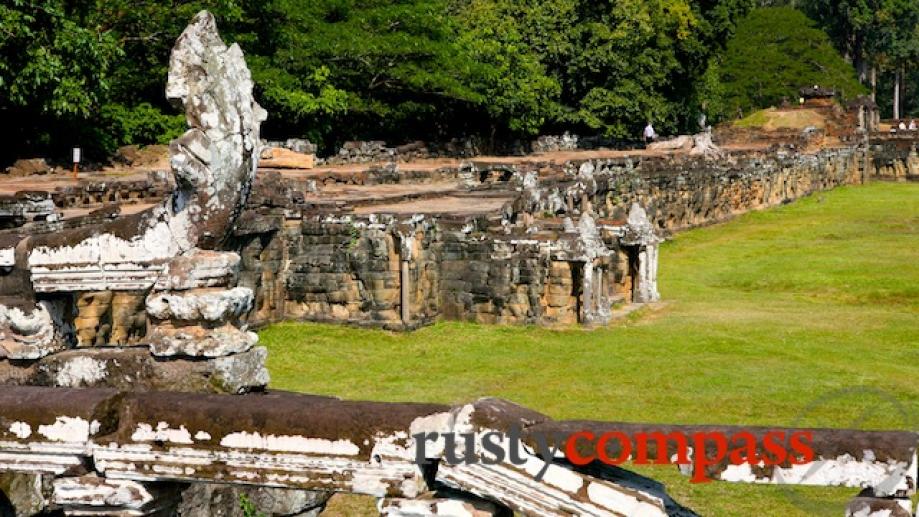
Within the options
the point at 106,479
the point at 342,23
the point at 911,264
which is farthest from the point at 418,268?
the point at 342,23

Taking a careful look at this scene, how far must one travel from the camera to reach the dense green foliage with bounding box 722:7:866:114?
247ft

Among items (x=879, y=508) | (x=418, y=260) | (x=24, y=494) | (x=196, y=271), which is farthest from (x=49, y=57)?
(x=879, y=508)

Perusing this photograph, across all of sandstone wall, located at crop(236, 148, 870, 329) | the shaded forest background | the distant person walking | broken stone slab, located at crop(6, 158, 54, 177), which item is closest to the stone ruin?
sandstone wall, located at crop(236, 148, 870, 329)

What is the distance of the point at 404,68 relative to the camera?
42812 millimetres

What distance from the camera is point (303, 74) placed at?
40.5 meters

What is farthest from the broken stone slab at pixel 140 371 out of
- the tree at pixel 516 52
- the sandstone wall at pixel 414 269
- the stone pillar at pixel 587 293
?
the tree at pixel 516 52

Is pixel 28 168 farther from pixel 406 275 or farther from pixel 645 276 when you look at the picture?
pixel 645 276

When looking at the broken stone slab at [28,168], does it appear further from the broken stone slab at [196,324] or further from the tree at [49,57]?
the broken stone slab at [196,324]

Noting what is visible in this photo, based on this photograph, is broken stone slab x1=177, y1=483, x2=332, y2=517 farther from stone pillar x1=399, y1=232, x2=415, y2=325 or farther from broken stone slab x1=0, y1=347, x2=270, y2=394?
stone pillar x1=399, y1=232, x2=415, y2=325

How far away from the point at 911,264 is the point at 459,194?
11.0m

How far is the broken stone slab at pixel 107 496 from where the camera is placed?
544 cm

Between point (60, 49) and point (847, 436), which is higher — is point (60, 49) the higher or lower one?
the higher one

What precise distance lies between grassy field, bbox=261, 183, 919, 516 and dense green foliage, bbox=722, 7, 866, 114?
48.7 metres

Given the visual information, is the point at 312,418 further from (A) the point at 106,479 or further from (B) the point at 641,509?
(B) the point at 641,509
